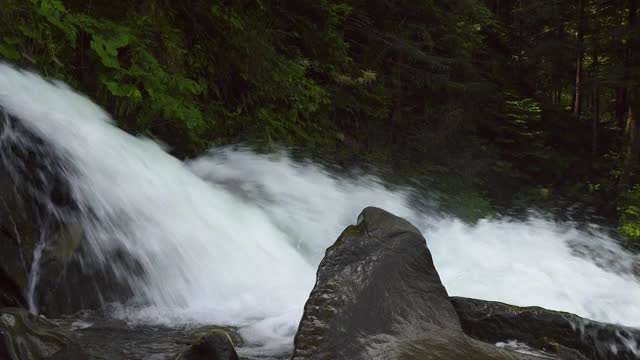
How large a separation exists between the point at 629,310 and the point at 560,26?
16381 millimetres

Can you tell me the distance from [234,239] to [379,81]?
743cm

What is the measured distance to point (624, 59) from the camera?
15.0 metres

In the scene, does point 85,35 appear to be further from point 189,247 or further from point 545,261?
point 545,261

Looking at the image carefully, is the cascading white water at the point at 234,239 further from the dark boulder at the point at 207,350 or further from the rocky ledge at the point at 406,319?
the dark boulder at the point at 207,350

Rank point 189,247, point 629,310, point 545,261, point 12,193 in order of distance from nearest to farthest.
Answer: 1. point 12,193
2. point 189,247
3. point 629,310
4. point 545,261

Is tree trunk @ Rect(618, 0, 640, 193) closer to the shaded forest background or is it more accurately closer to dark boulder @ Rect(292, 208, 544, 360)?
the shaded forest background

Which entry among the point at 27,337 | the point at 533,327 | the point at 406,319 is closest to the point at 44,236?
the point at 27,337

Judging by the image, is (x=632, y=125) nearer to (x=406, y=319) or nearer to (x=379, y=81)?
(x=379, y=81)

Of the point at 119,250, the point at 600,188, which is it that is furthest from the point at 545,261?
the point at 600,188

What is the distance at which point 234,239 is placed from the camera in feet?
15.0

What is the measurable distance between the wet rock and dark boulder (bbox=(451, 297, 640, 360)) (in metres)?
2.30

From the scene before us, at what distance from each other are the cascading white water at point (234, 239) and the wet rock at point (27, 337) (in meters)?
0.84

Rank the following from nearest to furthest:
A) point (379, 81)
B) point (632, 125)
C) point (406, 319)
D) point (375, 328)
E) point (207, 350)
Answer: point (207, 350) < point (375, 328) < point (406, 319) < point (379, 81) < point (632, 125)

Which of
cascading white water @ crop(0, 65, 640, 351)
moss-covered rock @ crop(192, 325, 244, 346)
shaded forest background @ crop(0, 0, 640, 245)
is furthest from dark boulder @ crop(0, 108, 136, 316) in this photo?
shaded forest background @ crop(0, 0, 640, 245)
